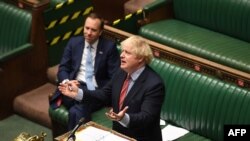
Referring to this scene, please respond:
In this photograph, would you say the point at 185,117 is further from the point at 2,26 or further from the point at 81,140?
the point at 2,26

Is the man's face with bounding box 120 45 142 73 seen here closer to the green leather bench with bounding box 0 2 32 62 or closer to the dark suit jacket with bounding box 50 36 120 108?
the dark suit jacket with bounding box 50 36 120 108

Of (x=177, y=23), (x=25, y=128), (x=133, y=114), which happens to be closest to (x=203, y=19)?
(x=177, y=23)

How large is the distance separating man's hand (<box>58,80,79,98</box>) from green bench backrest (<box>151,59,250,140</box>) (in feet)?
3.31

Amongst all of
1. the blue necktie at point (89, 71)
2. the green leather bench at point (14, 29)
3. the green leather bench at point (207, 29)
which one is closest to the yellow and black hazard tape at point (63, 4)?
the green leather bench at point (14, 29)

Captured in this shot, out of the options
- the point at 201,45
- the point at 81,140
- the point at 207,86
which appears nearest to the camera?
the point at 81,140

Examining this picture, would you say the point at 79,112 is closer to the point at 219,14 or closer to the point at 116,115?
the point at 116,115

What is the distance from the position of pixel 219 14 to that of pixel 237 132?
2236 millimetres

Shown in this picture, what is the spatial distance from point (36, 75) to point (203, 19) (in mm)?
1832

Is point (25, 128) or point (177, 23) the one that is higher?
point (177, 23)

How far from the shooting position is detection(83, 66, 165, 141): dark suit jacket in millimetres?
4953

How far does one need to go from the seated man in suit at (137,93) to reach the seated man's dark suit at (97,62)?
812mm

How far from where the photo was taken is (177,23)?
24.7ft

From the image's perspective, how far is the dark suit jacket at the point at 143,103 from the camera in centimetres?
495

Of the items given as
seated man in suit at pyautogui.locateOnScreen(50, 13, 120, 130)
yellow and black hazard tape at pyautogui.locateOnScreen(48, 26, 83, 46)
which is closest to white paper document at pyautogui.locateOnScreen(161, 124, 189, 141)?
seated man in suit at pyautogui.locateOnScreen(50, 13, 120, 130)
